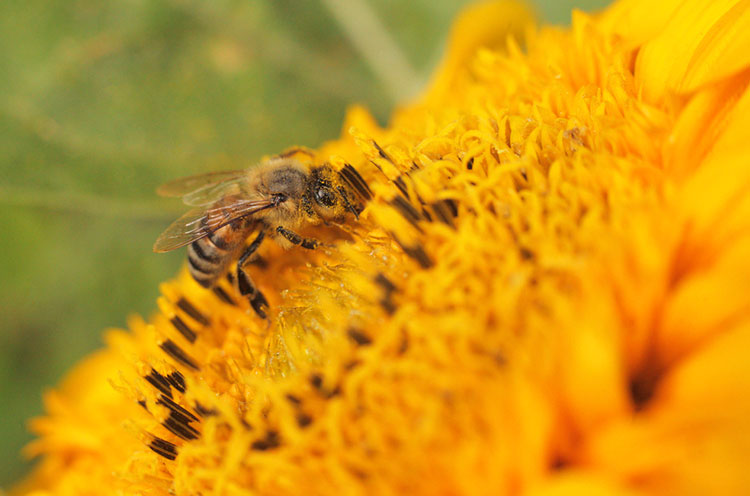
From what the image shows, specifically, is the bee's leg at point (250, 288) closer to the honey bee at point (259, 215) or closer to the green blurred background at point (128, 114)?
the honey bee at point (259, 215)

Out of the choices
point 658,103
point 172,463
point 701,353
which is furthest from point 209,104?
point 701,353

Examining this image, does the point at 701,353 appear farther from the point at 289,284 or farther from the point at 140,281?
the point at 140,281

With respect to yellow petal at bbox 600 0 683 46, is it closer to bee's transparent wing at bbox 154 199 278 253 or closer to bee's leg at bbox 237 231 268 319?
bee's transparent wing at bbox 154 199 278 253

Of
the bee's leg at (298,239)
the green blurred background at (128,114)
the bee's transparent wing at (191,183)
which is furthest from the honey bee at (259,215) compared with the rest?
the green blurred background at (128,114)

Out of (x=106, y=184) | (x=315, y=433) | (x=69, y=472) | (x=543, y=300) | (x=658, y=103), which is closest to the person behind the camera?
(x=543, y=300)

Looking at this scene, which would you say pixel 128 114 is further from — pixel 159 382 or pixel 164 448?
pixel 164 448

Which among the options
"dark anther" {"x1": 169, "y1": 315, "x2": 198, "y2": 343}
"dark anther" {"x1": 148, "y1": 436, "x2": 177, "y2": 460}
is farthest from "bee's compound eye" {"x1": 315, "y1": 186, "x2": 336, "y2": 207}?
"dark anther" {"x1": 148, "y1": 436, "x2": 177, "y2": 460}

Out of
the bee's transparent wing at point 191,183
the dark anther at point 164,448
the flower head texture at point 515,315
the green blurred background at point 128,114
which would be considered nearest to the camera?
the flower head texture at point 515,315

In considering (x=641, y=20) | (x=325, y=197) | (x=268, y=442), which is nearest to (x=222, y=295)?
(x=325, y=197)
